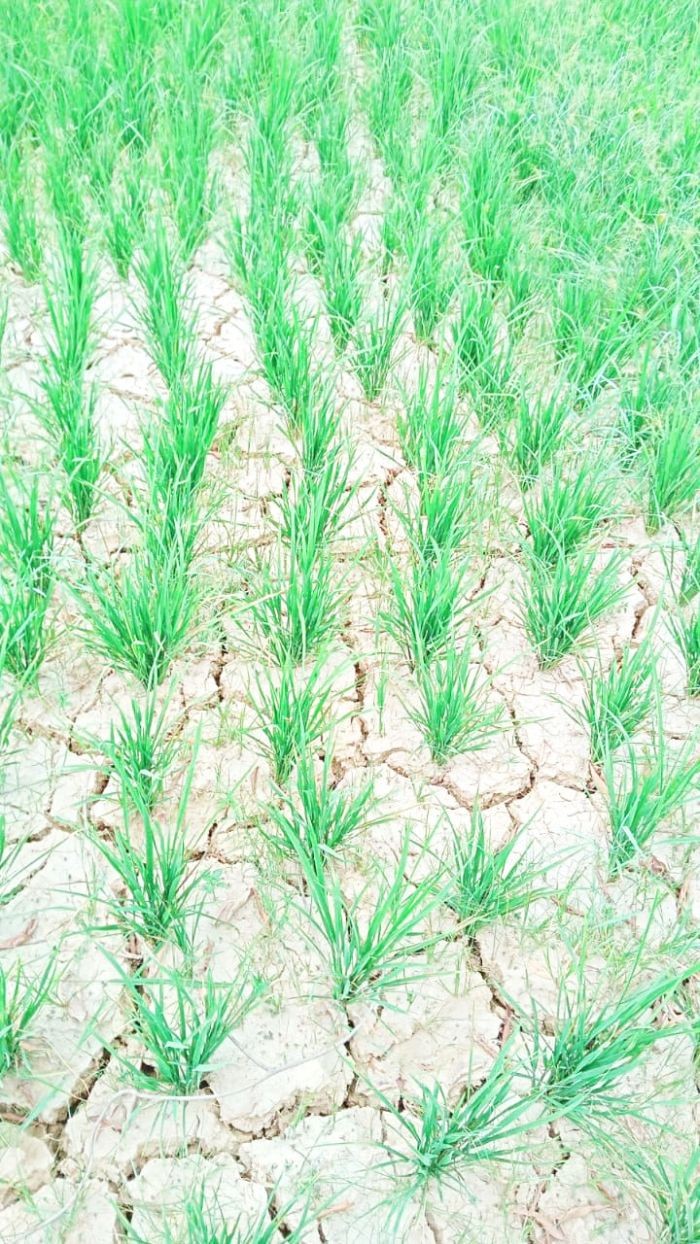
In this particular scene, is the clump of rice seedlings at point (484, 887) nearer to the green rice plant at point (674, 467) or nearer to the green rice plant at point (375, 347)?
the green rice plant at point (674, 467)

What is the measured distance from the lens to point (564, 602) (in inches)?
64.2

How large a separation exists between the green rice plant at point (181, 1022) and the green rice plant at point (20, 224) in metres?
1.63

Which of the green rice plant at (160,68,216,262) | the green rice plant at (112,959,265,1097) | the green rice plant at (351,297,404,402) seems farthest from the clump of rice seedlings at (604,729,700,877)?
the green rice plant at (160,68,216,262)

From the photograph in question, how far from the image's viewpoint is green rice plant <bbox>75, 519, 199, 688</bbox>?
4.86 ft

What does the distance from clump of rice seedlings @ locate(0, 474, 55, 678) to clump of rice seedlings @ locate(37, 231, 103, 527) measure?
125 mm

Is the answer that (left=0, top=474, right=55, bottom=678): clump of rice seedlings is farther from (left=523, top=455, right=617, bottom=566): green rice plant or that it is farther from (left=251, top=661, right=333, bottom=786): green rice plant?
(left=523, top=455, right=617, bottom=566): green rice plant

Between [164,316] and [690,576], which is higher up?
[164,316]

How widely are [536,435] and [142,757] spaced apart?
972 mm

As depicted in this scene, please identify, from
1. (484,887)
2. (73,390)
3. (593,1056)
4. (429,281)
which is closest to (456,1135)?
(593,1056)

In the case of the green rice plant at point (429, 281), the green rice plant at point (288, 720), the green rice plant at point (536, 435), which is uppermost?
the green rice plant at point (429, 281)

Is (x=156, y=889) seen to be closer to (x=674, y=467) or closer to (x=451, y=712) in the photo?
(x=451, y=712)

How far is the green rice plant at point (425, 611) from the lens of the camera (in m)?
1.56

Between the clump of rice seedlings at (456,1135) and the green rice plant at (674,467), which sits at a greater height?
the green rice plant at (674,467)

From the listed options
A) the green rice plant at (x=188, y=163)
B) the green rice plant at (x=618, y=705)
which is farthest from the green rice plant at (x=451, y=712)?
the green rice plant at (x=188, y=163)
